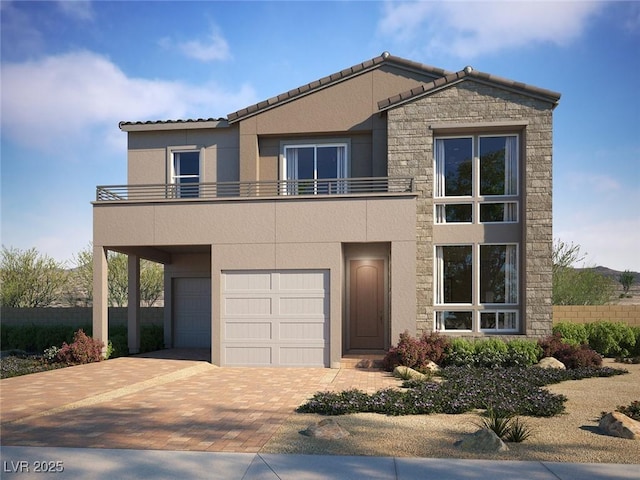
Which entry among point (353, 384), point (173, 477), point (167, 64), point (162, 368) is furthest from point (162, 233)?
point (173, 477)

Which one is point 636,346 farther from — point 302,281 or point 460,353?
point 302,281

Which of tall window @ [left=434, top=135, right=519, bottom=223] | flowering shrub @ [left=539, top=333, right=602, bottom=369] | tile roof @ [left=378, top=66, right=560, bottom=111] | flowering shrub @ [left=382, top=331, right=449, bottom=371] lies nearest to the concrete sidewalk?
flowering shrub @ [left=382, top=331, right=449, bottom=371]

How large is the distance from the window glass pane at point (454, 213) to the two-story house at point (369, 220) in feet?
0.09

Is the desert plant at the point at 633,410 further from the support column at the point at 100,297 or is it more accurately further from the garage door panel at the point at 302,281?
the support column at the point at 100,297

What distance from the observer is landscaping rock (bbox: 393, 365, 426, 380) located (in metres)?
12.1

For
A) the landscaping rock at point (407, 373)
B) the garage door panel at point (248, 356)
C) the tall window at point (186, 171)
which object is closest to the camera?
the landscaping rock at point (407, 373)

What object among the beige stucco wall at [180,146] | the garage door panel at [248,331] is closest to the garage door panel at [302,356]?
the garage door panel at [248,331]

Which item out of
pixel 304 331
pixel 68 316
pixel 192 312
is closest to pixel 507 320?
pixel 304 331

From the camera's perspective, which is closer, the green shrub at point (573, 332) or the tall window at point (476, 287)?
the tall window at point (476, 287)

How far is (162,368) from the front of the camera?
535 inches

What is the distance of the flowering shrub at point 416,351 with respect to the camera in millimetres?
13125

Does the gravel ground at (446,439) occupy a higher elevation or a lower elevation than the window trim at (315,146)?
lower

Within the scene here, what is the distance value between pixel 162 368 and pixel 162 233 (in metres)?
3.66

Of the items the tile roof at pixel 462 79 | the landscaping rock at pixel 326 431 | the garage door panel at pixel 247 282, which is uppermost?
the tile roof at pixel 462 79
